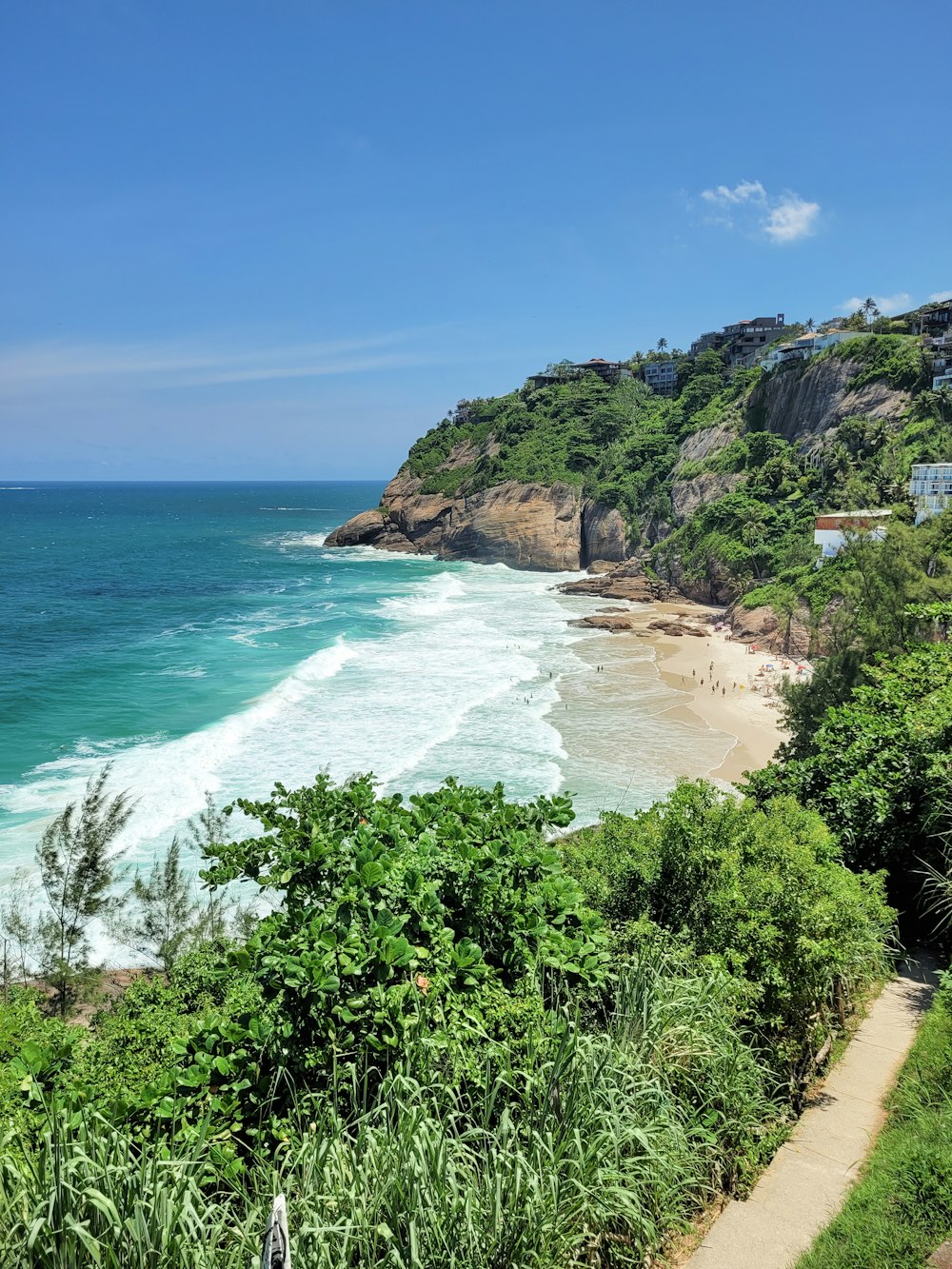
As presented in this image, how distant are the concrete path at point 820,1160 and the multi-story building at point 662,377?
108 metres

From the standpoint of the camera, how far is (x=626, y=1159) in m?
4.88

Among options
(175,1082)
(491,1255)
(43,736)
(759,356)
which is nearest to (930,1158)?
(491,1255)

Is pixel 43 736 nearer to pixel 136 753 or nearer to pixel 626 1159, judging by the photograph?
pixel 136 753

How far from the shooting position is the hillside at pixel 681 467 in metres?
58.2

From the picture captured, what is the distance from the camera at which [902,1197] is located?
5.27 m

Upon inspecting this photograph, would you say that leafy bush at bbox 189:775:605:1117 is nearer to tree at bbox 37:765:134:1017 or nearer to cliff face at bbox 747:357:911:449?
tree at bbox 37:765:134:1017

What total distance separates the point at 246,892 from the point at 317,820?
1484 cm

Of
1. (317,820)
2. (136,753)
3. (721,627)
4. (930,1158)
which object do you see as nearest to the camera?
(930,1158)

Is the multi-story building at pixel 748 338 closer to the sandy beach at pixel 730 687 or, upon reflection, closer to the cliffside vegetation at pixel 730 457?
the cliffside vegetation at pixel 730 457

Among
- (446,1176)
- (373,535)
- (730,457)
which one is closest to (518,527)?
(730,457)

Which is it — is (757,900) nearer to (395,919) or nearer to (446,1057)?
(446,1057)

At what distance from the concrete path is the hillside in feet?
159

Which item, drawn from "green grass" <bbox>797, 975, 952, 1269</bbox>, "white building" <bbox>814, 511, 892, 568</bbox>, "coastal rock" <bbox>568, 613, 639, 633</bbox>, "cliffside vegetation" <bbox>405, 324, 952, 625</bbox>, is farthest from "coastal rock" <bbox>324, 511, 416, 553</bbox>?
"green grass" <bbox>797, 975, 952, 1269</bbox>

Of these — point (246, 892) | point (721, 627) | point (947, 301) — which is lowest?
point (246, 892)
